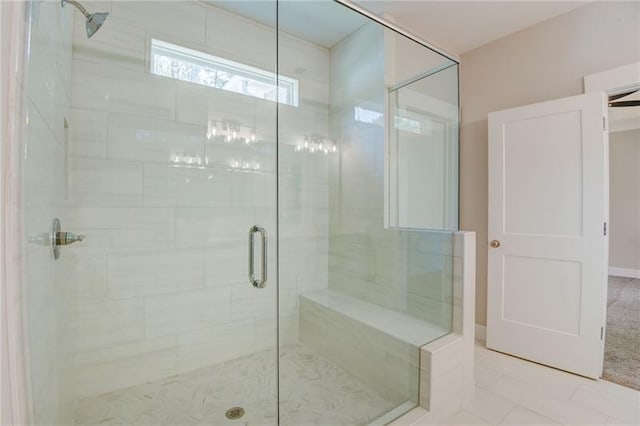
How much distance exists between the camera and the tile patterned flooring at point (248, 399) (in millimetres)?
1652

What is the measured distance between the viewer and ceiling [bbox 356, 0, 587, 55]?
7.33 ft

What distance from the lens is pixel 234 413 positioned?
1.72m

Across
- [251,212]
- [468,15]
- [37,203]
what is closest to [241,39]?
[251,212]

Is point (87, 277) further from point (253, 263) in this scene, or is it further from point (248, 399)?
point (248, 399)

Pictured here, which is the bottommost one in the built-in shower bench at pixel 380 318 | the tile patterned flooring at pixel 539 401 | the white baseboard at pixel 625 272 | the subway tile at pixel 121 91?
the tile patterned flooring at pixel 539 401

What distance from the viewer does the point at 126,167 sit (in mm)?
1867

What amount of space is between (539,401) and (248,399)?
1.75 metres

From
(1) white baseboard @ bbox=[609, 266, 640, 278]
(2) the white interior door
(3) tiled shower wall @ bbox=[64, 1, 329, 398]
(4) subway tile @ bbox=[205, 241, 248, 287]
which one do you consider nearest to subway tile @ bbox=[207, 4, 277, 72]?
(3) tiled shower wall @ bbox=[64, 1, 329, 398]

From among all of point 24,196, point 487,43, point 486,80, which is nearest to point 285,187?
point 24,196

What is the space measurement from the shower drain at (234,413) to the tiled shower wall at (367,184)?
103 centimetres

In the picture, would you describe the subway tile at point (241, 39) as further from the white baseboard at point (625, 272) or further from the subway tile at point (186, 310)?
the white baseboard at point (625, 272)

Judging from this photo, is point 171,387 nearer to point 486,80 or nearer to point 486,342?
point 486,342

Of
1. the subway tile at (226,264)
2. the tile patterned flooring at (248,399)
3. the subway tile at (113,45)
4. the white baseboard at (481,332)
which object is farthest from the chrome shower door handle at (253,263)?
the white baseboard at (481,332)

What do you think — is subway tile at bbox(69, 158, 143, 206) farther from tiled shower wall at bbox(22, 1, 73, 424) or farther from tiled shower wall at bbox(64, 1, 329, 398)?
tiled shower wall at bbox(22, 1, 73, 424)
